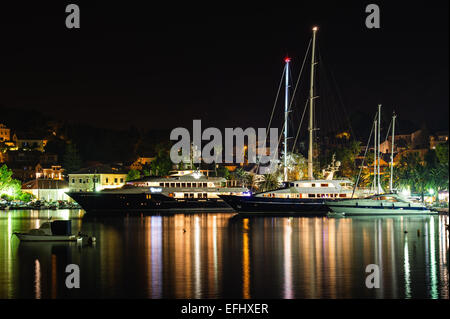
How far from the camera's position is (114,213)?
95500 millimetres

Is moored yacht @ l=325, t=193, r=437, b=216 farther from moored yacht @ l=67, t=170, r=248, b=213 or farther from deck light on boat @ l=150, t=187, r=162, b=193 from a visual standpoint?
deck light on boat @ l=150, t=187, r=162, b=193

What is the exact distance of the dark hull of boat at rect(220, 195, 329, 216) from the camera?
8331 centimetres

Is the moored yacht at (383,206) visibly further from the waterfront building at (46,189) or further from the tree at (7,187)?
the waterfront building at (46,189)

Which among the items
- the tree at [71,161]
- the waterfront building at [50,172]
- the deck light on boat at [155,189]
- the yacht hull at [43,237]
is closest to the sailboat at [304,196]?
the deck light on boat at [155,189]

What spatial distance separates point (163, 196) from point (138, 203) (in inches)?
143

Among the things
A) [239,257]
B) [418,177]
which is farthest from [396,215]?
[239,257]

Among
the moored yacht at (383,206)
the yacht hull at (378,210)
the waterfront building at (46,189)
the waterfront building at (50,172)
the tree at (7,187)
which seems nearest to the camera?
the yacht hull at (378,210)

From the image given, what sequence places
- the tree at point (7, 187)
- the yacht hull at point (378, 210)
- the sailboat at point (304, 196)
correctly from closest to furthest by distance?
1. the yacht hull at point (378, 210)
2. the sailboat at point (304, 196)
3. the tree at point (7, 187)

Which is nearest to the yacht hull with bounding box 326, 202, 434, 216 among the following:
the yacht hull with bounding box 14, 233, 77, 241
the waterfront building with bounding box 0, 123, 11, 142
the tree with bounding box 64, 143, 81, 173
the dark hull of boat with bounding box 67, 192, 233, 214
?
the dark hull of boat with bounding box 67, 192, 233, 214

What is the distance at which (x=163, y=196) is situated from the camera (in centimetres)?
10012

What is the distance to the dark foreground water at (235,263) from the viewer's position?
1225 inches

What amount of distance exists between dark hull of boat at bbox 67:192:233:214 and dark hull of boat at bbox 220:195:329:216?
16.2 metres

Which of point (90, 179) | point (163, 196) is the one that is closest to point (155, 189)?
point (163, 196)
